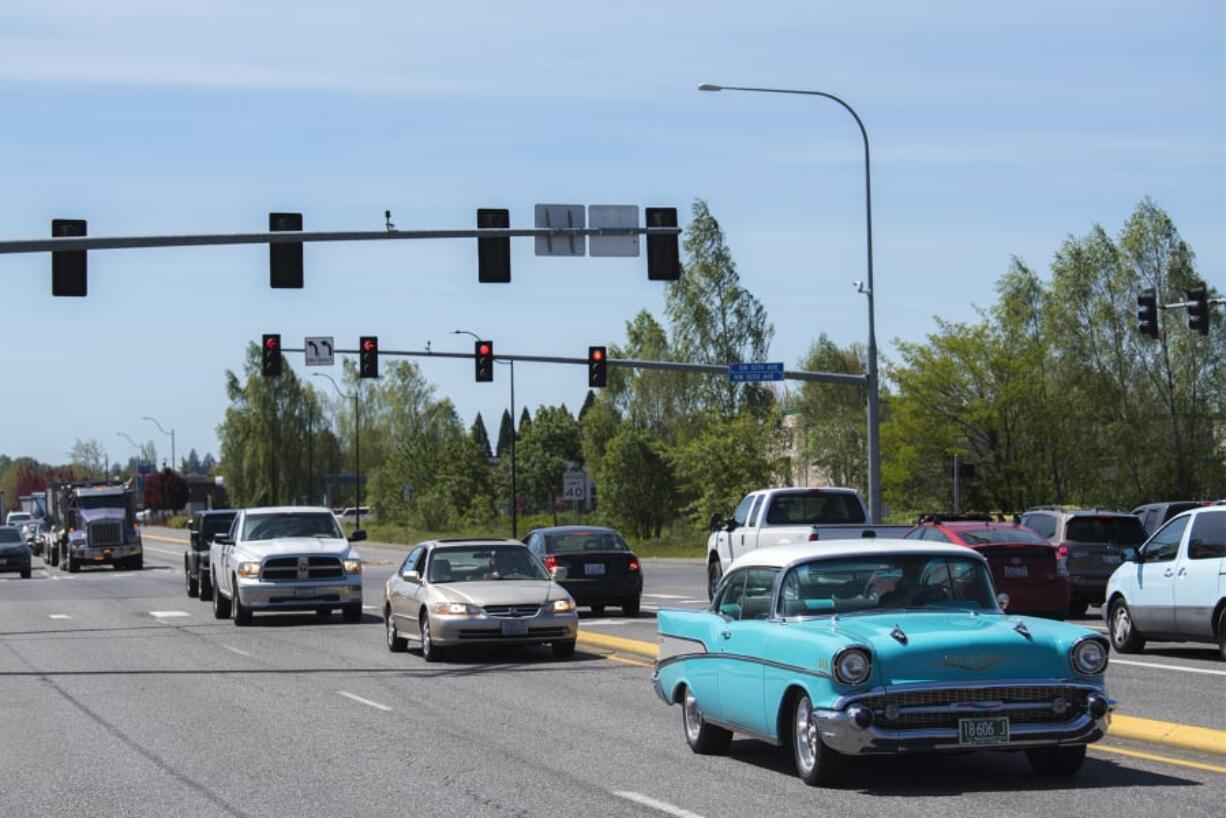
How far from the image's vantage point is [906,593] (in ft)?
37.4

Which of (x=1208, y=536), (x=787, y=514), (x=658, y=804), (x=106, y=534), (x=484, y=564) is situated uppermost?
(x=787, y=514)

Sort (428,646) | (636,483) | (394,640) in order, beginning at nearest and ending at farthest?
(428,646) < (394,640) < (636,483)

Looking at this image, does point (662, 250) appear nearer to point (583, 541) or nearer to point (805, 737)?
point (583, 541)

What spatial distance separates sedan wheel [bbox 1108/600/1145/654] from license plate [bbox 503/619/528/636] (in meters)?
7.12

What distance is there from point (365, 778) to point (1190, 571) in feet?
37.4

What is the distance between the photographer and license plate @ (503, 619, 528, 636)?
21.2 metres

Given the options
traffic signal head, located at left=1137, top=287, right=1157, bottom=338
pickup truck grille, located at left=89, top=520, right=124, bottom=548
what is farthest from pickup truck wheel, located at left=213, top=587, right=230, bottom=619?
pickup truck grille, located at left=89, top=520, right=124, bottom=548

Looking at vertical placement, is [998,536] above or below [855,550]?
below

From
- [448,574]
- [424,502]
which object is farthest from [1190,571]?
[424,502]

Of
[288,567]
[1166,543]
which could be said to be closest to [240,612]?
[288,567]

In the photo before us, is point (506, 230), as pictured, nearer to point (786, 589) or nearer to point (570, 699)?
point (570, 699)

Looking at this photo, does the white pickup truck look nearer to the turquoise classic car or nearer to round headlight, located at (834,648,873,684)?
the turquoise classic car

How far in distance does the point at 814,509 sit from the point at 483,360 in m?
17.3

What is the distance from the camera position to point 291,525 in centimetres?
3095
